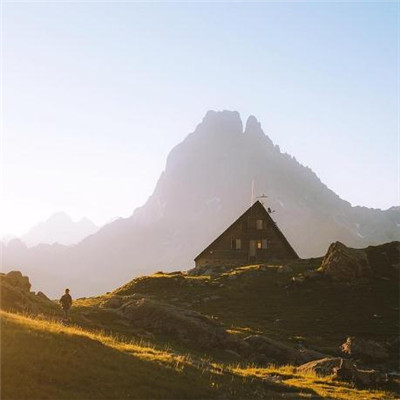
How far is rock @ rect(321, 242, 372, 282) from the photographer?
51906mm

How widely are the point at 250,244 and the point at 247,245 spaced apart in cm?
51

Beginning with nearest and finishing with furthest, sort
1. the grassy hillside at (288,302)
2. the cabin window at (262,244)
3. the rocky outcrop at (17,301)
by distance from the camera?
the rocky outcrop at (17,301) < the grassy hillside at (288,302) < the cabin window at (262,244)

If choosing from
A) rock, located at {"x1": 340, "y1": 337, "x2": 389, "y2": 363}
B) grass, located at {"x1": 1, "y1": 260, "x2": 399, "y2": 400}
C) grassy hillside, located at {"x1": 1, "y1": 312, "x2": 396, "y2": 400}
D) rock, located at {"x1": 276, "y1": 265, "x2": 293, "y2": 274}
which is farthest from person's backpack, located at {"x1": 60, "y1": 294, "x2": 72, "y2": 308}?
rock, located at {"x1": 276, "y1": 265, "x2": 293, "y2": 274}

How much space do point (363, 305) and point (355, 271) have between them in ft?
22.9

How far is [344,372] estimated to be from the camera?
2495 centimetres

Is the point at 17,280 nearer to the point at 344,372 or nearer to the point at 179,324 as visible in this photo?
the point at 179,324

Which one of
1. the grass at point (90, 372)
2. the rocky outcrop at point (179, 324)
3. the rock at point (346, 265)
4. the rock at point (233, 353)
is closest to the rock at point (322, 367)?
the rock at point (233, 353)

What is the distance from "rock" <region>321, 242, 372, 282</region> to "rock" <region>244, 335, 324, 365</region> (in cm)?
2116

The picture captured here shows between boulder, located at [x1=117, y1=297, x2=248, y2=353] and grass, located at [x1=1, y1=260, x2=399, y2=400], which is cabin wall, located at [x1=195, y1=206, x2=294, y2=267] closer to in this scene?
grass, located at [x1=1, y1=260, x2=399, y2=400]

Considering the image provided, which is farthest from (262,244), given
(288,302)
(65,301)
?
(65,301)

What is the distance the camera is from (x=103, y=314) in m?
37.3

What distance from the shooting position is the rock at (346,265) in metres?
51.9

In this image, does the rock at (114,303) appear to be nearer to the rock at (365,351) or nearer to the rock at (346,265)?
the rock at (365,351)

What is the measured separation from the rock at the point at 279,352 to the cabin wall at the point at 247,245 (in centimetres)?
4349
